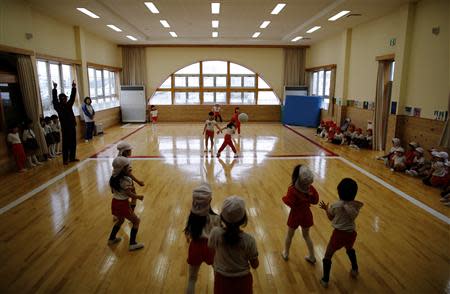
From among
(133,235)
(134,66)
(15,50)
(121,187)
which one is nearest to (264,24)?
(134,66)

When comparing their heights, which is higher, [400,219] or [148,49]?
[148,49]

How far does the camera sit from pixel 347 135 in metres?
10.1

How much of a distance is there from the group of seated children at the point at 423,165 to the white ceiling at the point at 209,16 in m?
3.62

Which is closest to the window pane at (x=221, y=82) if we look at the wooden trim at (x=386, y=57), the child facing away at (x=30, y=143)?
the wooden trim at (x=386, y=57)

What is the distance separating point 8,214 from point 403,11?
30.4ft

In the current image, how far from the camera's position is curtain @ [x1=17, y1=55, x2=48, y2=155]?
7.21m

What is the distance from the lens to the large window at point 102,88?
1268 cm

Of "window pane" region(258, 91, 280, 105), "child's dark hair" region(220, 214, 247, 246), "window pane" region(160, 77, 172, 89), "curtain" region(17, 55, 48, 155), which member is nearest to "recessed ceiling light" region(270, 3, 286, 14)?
"curtain" region(17, 55, 48, 155)

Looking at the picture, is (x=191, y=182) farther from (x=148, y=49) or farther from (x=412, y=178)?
(x=148, y=49)

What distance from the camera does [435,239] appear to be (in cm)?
388

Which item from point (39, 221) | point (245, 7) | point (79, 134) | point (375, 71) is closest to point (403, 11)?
point (375, 71)

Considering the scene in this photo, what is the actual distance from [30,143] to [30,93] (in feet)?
3.96

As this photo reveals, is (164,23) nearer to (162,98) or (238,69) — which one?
(162,98)

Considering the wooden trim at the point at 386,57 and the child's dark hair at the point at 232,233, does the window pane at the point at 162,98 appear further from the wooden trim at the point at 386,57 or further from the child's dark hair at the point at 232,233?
the child's dark hair at the point at 232,233
